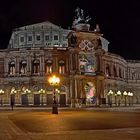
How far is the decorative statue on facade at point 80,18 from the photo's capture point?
99.7 metres

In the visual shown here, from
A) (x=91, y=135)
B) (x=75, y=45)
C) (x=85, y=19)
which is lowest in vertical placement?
(x=91, y=135)

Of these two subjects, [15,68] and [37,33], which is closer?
[15,68]

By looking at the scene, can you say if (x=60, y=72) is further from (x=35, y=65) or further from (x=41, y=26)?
(x=41, y=26)

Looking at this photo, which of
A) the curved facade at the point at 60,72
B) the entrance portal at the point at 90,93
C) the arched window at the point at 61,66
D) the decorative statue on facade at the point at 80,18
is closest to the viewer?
the curved facade at the point at 60,72

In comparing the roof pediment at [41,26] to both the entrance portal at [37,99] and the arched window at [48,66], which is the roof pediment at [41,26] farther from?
the entrance portal at [37,99]

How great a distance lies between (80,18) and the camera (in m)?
102

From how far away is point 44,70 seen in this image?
94.1 m

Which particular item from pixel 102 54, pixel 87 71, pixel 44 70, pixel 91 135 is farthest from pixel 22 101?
pixel 91 135

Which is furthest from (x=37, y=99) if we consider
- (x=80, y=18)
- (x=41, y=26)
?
(x=41, y=26)

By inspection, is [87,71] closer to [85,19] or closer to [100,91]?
[100,91]

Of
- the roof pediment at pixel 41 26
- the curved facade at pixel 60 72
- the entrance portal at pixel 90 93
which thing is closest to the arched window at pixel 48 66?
the curved facade at pixel 60 72

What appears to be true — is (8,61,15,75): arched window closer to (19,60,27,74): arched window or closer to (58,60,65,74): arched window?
(19,60,27,74): arched window

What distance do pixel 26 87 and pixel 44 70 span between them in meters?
6.38

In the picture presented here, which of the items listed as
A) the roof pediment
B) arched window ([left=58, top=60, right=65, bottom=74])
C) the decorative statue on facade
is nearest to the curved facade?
arched window ([left=58, top=60, right=65, bottom=74])
